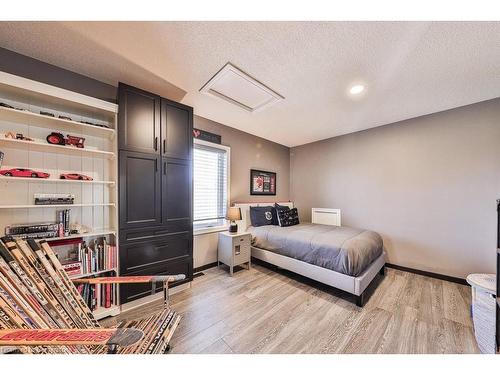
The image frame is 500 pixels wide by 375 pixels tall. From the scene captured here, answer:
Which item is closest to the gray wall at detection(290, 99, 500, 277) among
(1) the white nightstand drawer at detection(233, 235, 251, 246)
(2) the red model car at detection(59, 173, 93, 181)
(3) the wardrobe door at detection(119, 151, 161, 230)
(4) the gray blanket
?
(4) the gray blanket

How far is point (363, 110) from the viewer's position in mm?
2578

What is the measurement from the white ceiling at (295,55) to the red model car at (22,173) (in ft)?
3.35

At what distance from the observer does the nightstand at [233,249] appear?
2.71 meters

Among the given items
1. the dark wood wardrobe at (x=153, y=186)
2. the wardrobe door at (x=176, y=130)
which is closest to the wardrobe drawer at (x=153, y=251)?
the dark wood wardrobe at (x=153, y=186)

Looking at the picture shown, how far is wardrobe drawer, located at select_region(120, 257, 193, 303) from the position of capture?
1.84m

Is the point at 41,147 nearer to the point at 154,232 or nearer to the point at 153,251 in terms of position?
the point at 154,232

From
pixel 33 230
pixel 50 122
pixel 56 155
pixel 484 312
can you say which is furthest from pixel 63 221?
pixel 484 312

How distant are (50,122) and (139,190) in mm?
923

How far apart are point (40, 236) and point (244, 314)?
1.95 meters

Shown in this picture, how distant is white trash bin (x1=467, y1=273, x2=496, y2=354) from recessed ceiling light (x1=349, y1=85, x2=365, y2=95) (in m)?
2.15

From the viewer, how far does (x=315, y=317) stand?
5.92ft

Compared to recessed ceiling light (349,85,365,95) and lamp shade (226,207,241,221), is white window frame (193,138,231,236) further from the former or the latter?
recessed ceiling light (349,85,365,95)

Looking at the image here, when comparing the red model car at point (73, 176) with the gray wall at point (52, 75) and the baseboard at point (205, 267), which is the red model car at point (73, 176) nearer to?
the gray wall at point (52, 75)

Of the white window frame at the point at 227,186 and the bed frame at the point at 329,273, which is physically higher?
the white window frame at the point at 227,186
